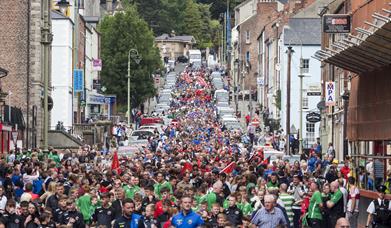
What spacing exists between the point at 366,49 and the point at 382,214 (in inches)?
248

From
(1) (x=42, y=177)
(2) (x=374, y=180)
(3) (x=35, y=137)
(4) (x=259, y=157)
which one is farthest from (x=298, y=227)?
(3) (x=35, y=137)

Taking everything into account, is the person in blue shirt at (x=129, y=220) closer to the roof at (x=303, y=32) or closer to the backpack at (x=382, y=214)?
the backpack at (x=382, y=214)

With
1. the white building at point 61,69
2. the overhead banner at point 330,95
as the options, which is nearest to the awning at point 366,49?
the overhead banner at point 330,95

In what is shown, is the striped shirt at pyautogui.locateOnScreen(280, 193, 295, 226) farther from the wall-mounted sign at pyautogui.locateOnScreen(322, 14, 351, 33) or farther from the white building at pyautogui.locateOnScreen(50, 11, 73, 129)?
the white building at pyautogui.locateOnScreen(50, 11, 73, 129)

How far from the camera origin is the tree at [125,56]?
124 m

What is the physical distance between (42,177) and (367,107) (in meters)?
8.96

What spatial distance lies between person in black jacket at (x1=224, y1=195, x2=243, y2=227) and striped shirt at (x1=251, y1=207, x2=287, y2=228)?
7.42ft

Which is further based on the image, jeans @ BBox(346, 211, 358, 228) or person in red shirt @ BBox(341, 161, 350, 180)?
person in red shirt @ BBox(341, 161, 350, 180)

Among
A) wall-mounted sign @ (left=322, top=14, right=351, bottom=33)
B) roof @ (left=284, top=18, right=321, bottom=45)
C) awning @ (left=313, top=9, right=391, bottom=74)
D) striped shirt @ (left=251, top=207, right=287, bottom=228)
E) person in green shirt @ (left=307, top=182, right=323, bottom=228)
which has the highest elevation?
roof @ (left=284, top=18, right=321, bottom=45)

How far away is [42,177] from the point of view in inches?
1236

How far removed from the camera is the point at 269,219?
67.5 ft

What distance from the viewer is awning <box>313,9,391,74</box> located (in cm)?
2533

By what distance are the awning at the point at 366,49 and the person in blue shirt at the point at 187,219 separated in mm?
5456

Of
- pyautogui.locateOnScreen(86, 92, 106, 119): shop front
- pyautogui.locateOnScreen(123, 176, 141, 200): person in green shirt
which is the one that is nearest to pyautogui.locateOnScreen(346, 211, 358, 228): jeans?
pyautogui.locateOnScreen(123, 176, 141, 200): person in green shirt
